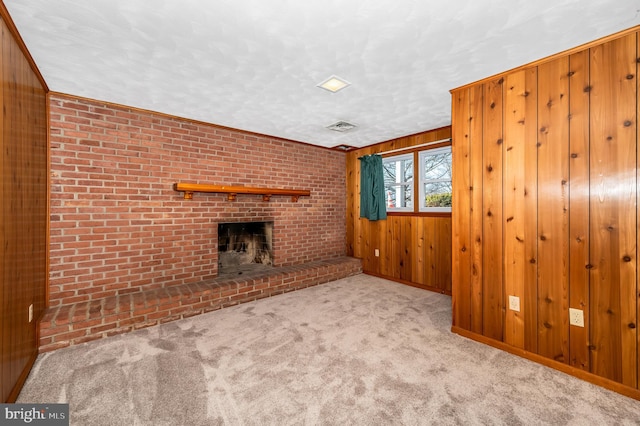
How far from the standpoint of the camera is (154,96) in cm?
251

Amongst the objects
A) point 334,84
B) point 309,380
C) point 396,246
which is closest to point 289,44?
point 334,84

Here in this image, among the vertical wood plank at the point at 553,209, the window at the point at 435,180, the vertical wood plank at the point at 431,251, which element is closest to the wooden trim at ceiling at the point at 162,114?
the window at the point at 435,180

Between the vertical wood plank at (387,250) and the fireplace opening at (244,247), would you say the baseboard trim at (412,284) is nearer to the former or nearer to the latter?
the vertical wood plank at (387,250)

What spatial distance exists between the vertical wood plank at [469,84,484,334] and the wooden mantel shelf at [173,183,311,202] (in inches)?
95.7

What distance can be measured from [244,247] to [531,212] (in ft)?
11.0

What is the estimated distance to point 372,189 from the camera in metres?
4.32

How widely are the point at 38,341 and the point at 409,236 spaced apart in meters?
4.09

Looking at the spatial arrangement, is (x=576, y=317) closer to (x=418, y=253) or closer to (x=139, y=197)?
(x=418, y=253)

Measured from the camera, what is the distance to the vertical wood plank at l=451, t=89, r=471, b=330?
232 cm

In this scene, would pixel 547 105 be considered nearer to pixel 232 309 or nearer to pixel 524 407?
pixel 524 407

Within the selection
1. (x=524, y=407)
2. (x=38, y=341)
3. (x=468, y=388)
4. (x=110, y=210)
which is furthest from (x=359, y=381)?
(x=110, y=210)

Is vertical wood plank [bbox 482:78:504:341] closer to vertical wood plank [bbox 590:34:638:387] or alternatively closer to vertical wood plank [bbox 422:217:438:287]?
vertical wood plank [bbox 590:34:638:387]

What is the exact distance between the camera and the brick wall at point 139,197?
8.04 feet

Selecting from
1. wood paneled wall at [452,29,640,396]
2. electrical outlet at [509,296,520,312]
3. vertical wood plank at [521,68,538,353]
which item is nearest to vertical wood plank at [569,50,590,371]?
wood paneled wall at [452,29,640,396]
